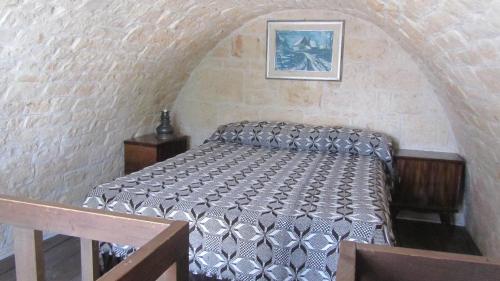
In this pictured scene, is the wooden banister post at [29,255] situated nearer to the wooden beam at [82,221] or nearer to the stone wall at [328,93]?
the wooden beam at [82,221]

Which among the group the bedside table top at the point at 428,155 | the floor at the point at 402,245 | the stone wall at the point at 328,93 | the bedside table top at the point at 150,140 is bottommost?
the floor at the point at 402,245

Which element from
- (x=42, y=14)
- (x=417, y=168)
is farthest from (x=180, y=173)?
(x=417, y=168)

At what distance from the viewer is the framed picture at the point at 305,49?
389 centimetres

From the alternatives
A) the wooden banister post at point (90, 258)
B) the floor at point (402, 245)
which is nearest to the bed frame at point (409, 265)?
the wooden banister post at point (90, 258)

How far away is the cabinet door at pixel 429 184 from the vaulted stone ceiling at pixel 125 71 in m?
0.13

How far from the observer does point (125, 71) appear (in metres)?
3.25

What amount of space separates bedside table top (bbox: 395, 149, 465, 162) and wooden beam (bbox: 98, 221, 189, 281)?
2.81 meters

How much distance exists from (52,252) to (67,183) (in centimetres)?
56

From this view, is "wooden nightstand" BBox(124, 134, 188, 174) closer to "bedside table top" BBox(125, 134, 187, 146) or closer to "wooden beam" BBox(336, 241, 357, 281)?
"bedside table top" BBox(125, 134, 187, 146)

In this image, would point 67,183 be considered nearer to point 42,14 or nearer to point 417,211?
point 42,14

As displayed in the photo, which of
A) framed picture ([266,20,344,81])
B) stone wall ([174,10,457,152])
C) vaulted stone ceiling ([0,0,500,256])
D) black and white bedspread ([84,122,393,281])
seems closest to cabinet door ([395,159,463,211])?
vaulted stone ceiling ([0,0,500,256])

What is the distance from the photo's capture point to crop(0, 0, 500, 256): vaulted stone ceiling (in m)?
2.03

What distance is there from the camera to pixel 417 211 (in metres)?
3.57

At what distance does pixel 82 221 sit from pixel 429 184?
299cm
